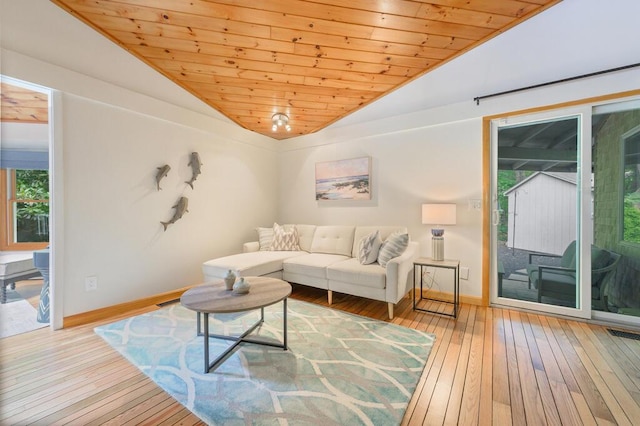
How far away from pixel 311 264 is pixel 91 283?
2287 millimetres

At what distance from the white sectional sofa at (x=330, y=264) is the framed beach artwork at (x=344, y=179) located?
546 mm

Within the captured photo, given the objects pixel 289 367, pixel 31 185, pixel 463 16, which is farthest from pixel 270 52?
pixel 31 185

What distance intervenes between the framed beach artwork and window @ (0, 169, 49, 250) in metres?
3.95

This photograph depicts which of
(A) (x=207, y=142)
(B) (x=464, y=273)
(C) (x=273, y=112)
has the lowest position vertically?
(B) (x=464, y=273)

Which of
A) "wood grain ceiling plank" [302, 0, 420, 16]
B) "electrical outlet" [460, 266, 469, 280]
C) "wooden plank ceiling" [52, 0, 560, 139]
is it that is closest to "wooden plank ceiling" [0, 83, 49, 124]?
"wooden plank ceiling" [52, 0, 560, 139]

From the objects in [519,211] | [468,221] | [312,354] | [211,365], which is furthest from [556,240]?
[211,365]

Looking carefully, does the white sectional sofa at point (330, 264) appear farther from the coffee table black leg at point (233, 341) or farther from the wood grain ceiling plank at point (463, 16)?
the wood grain ceiling plank at point (463, 16)

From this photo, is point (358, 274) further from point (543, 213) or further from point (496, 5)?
point (496, 5)

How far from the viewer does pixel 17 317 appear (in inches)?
103

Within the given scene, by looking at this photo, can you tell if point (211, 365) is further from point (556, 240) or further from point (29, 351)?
point (556, 240)

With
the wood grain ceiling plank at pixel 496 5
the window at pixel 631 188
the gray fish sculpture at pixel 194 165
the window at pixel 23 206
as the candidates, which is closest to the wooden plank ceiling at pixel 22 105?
the window at pixel 23 206

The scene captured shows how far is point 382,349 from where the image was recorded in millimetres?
2082

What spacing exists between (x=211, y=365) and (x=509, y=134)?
3735mm

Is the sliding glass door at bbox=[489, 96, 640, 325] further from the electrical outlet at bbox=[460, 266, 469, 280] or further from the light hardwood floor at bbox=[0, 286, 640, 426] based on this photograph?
the light hardwood floor at bbox=[0, 286, 640, 426]
